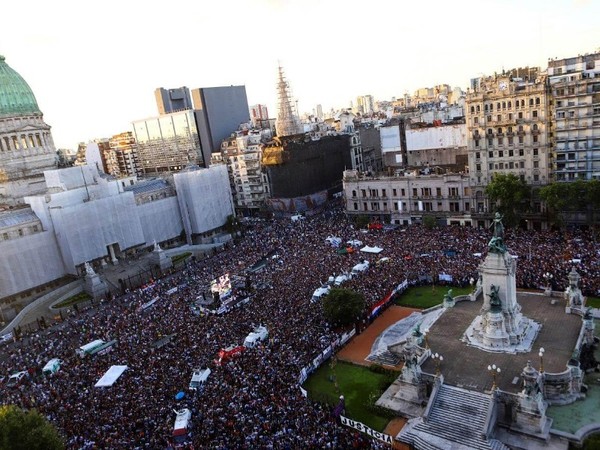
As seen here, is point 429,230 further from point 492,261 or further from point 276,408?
point 276,408

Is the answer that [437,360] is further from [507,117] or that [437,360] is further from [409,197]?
[409,197]

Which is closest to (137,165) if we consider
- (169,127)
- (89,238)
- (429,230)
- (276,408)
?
(169,127)

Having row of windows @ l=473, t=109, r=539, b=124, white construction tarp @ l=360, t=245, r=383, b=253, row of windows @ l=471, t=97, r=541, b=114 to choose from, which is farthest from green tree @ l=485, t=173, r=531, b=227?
white construction tarp @ l=360, t=245, r=383, b=253

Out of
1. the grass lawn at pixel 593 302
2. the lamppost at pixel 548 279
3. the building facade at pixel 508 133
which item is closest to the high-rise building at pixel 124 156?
the building facade at pixel 508 133

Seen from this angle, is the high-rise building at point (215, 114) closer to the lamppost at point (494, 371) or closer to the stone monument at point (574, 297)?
the stone monument at point (574, 297)

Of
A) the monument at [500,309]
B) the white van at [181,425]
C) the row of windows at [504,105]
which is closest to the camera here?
the white van at [181,425]

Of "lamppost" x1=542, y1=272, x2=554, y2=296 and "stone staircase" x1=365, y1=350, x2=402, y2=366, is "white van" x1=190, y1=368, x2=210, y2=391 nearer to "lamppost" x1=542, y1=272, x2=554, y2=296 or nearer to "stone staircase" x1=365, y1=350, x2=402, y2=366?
"stone staircase" x1=365, y1=350, x2=402, y2=366

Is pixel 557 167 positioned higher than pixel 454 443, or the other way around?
pixel 557 167
